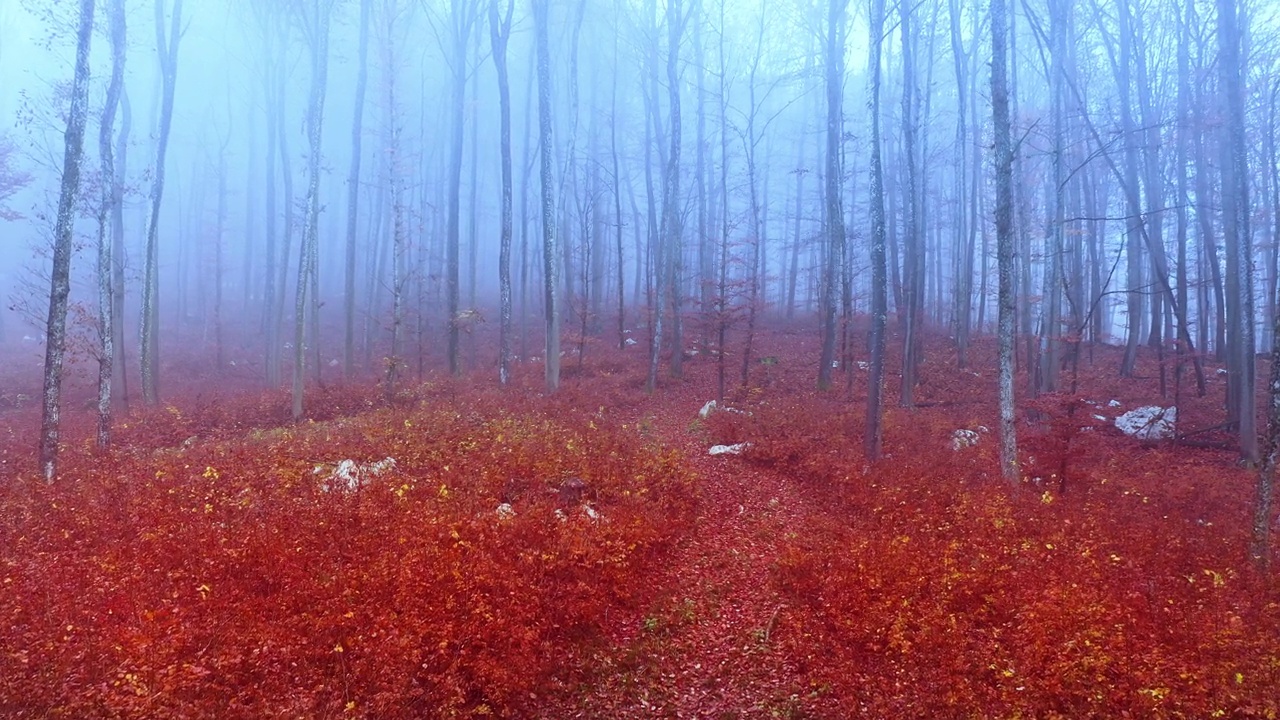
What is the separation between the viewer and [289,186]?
90.5 feet

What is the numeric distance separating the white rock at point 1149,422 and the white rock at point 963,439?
4.06 metres

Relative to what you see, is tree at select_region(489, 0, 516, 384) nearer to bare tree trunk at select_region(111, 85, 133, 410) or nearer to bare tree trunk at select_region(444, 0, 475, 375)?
bare tree trunk at select_region(444, 0, 475, 375)

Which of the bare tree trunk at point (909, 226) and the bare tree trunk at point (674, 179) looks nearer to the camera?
the bare tree trunk at point (909, 226)

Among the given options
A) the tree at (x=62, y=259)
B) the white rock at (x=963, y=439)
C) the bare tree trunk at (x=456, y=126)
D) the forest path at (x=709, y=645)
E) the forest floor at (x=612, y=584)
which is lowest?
the forest path at (x=709, y=645)

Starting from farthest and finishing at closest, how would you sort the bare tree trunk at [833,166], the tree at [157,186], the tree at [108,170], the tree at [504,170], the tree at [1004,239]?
the bare tree trunk at [833,166] < the tree at [504,170] < the tree at [157,186] < the tree at [108,170] < the tree at [1004,239]

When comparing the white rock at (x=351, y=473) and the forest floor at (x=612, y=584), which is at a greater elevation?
the white rock at (x=351, y=473)

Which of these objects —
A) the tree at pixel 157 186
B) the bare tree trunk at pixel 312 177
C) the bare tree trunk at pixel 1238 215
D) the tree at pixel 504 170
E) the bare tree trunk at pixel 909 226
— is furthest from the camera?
the tree at pixel 504 170

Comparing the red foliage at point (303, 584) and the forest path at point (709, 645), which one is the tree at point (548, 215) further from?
the forest path at point (709, 645)

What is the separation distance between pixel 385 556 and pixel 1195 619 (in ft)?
26.2

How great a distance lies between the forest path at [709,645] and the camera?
5.75 meters

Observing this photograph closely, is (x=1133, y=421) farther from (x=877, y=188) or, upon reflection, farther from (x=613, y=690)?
(x=613, y=690)

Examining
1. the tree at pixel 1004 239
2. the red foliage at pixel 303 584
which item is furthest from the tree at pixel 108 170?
the tree at pixel 1004 239

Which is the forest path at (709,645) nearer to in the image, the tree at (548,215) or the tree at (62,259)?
the tree at (62,259)

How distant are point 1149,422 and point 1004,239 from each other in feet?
25.4
